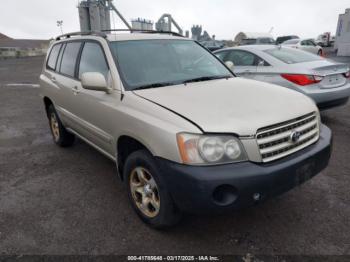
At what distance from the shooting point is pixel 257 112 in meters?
2.41

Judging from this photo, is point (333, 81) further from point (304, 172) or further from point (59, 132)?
point (59, 132)

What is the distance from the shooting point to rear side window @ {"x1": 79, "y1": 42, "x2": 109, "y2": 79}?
10.7ft

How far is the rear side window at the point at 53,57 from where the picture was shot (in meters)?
4.75

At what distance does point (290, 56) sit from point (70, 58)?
4151mm

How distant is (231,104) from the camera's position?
2.54 metres

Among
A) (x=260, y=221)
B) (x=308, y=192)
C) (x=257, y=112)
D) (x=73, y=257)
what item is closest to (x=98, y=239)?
(x=73, y=257)

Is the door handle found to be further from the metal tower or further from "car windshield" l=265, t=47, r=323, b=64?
the metal tower

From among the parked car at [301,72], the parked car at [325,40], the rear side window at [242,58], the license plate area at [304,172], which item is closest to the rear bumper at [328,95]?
the parked car at [301,72]

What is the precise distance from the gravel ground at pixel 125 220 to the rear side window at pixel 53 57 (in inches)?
65.3

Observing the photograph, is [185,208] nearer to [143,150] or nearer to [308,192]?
[143,150]

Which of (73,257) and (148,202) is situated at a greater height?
(148,202)

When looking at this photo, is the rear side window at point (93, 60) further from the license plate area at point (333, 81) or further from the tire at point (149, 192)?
the license plate area at point (333, 81)

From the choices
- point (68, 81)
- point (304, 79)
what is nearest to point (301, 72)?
point (304, 79)

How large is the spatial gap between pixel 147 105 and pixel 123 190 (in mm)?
1428
